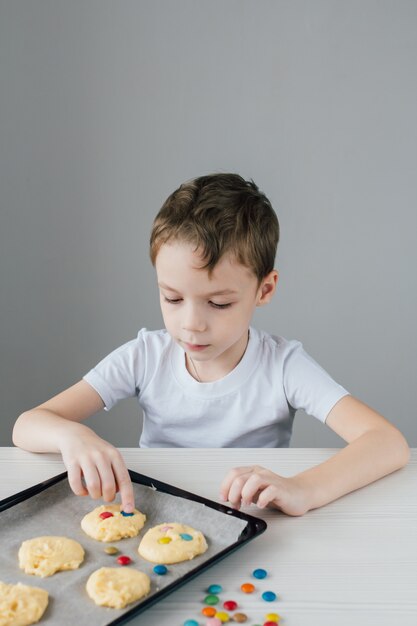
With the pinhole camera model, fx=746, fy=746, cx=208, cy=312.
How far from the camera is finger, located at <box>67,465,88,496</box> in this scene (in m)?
0.91

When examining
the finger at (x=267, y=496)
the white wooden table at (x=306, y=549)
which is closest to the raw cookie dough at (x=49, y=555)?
the white wooden table at (x=306, y=549)

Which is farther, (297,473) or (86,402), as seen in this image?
(86,402)

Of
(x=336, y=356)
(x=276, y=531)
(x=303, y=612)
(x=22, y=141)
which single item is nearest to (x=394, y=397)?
(x=336, y=356)

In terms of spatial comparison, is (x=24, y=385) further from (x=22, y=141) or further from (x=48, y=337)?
(x=22, y=141)

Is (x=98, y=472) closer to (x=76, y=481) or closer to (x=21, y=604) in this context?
(x=76, y=481)

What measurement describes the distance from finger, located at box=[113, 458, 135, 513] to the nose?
0.26 m

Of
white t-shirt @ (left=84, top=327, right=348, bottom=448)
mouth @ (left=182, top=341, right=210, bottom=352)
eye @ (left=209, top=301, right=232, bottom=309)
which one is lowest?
white t-shirt @ (left=84, top=327, right=348, bottom=448)

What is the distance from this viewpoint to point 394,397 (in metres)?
2.44

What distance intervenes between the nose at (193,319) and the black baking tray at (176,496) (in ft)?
0.81

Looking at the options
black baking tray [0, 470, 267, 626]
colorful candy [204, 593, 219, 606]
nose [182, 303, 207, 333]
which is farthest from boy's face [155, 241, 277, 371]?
colorful candy [204, 593, 219, 606]

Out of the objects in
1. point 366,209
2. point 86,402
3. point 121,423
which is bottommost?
point 121,423

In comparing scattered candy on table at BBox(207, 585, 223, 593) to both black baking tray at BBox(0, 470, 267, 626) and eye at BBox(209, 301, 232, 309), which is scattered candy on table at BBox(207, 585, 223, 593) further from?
eye at BBox(209, 301, 232, 309)

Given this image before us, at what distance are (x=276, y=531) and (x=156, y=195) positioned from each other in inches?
59.6

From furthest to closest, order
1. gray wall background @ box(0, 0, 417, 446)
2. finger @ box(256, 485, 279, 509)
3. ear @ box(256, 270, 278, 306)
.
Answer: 1. gray wall background @ box(0, 0, 417, 446)
2. ear @ box(256, 270, 278, 306)
3. finger @ box(256, 485, 279, 509)
